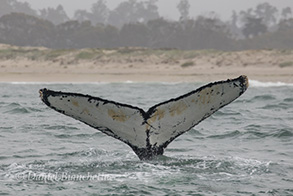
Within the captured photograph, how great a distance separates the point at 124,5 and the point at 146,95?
5706 inches

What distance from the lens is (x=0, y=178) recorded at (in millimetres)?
7523

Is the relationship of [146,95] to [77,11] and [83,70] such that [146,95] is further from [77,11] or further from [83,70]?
[77,11]

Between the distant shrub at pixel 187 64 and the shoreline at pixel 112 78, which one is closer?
the shoreline at pixel 112 78

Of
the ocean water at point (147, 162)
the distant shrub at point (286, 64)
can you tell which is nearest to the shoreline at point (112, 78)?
the distant shrub at point (286, 64)

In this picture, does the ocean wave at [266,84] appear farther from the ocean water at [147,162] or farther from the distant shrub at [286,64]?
the ocean water at [147,162]

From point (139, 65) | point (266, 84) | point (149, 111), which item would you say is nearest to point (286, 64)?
point (266, 84)

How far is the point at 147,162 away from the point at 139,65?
30422mm

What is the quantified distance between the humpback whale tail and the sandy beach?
23.6 m

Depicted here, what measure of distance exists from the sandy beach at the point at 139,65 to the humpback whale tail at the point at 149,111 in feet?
77.3

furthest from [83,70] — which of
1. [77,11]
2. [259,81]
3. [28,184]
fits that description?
[77,11]

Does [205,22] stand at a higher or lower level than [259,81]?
higher

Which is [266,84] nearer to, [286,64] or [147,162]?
[286,64]

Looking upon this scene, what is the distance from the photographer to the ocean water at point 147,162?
279 inches

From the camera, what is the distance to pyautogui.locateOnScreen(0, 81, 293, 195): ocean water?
709cm
